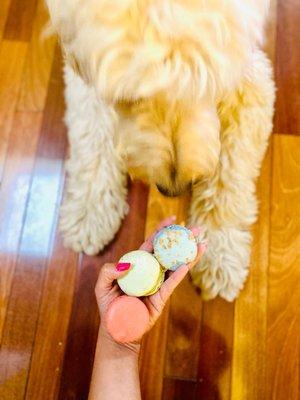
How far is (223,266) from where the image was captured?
4.77ft

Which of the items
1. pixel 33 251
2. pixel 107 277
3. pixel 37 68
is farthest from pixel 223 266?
pixel 37 68

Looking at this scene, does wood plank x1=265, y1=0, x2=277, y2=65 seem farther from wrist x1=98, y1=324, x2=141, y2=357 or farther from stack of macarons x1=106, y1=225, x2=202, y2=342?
wrist x1=98, y1=324, x2=141, y2=357

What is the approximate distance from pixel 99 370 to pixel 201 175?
506 mm

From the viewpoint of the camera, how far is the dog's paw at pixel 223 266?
4.75 feet

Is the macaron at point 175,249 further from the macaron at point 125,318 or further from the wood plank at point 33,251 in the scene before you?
the wood plank at point 33,251

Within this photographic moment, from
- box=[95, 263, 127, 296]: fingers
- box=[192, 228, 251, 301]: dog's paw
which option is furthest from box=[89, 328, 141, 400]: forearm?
box=[192, 228, 251, 301]: dog's paw

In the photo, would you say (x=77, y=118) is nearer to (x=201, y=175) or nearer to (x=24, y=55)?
(x=24, y=55)

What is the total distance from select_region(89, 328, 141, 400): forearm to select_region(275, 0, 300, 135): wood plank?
2.82 feet

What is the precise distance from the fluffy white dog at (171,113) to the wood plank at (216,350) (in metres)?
0.05

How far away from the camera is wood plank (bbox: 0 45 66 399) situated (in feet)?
4.74

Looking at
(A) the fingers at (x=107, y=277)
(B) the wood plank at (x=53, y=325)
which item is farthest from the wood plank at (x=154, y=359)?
(A) the fingers at (x=107, y=277)

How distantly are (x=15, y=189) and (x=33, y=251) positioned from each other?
0.21 metres

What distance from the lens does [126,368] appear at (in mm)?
1165

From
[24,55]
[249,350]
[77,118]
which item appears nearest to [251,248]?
[249,350]
